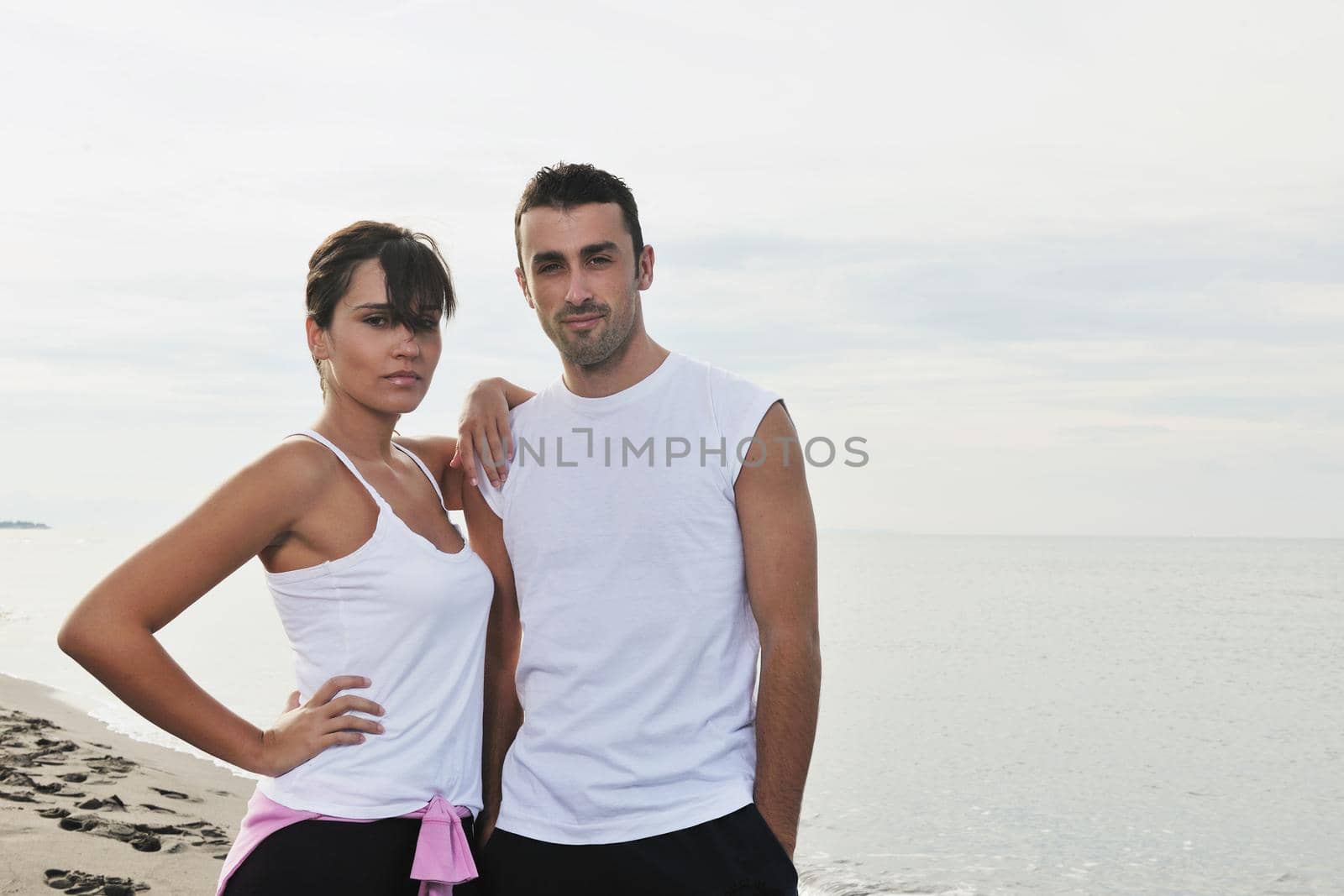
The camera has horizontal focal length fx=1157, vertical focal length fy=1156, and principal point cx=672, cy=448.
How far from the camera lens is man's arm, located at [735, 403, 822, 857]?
105 inches

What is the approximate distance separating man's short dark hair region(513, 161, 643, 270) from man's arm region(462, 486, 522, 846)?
723 mm

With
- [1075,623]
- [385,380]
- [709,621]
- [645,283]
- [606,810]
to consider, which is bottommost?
[1075,623]

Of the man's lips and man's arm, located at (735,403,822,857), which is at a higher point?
the man's lips

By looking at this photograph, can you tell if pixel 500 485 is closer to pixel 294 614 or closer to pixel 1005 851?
pixel 294 614

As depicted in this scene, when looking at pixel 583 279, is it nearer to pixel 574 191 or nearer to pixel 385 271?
pixel 574 191

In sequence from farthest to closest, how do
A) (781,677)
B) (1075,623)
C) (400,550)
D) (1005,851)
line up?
(1075,623), (1005,851), (781,677), (400,550)

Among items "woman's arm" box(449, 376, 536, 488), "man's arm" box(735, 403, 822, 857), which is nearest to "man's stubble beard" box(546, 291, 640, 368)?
"woman's arm" box(449, 376, 536, 488)

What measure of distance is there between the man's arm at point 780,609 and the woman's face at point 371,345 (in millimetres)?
827

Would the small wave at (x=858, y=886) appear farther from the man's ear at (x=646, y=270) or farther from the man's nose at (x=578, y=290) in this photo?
the man's nose at (x=578, y=290)

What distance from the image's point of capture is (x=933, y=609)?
33.0 m

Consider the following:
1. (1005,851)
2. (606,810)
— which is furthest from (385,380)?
(1005,851)

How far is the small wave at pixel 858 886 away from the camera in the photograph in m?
7.68

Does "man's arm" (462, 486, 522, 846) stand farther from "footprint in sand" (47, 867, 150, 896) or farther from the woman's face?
"footprint in sand" (47, 867, 150, 896)

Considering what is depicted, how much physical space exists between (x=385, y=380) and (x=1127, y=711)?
659 inches
